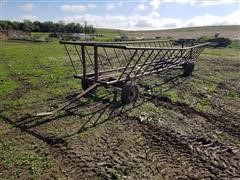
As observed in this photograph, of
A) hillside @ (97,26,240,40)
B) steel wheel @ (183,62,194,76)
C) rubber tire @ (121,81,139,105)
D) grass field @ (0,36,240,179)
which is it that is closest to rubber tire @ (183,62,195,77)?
steel wheel @ (183,62,194,76)

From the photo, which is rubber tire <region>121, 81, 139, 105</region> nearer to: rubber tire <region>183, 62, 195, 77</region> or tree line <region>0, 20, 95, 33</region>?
rubber tire <region>183, 62, 195, 77</region>

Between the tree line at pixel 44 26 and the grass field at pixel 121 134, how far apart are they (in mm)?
54011

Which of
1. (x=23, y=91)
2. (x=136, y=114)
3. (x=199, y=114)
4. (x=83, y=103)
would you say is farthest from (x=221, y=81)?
(x=23, y=91)

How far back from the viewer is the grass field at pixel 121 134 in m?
4.36

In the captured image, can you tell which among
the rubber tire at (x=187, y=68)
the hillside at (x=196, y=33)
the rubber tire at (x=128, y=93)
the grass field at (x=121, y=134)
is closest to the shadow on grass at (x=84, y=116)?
the grass field at (x=121, y=134)

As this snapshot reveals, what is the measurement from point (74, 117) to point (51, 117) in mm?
598

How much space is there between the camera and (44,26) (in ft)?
209

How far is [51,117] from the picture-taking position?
6516mm

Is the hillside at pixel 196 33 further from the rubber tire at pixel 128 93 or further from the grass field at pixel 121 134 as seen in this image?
the rubber tire at pixel 128 93

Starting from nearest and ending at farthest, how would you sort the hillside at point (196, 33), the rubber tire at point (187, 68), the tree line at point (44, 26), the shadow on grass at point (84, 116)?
the shadow on grass at point (84, 116)
the rubber tire at point (187, 68)
the hillside at point (196, 33)
the tree line at point (44, 26)

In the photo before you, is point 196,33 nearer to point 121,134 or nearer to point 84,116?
point 84,116

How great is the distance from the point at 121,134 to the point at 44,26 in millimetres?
63444

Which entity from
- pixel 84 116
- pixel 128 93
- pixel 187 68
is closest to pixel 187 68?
pixel 187 68

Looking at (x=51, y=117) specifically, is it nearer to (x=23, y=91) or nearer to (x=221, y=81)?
(x=23, y=91)
